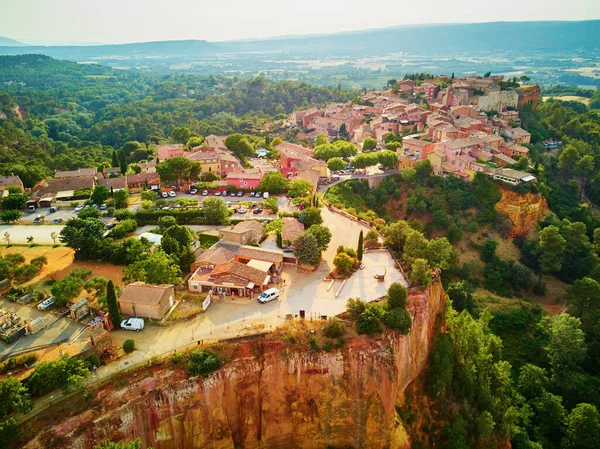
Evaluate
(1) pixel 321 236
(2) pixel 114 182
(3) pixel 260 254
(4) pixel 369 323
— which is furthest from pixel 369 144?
(4) pixel 369 323

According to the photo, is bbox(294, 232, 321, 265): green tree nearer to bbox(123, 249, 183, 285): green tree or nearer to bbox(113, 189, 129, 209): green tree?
bbox(123, 249, 183, 285): green tree

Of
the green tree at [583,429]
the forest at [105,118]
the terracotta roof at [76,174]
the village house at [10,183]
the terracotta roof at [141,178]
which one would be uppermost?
the village house at [10,183]

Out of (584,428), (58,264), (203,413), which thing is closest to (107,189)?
(58,264)

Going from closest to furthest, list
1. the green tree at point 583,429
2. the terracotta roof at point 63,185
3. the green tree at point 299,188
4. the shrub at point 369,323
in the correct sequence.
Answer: the shrub at point 369,323 < the green tree at point 583,429 < the green tree at point 299,188 < the terracotta roof at point 63,185

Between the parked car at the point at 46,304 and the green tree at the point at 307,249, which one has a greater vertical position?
the green tree at the point at 307,249

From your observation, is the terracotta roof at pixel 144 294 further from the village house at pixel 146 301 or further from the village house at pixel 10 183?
the village house at pixel 10 183

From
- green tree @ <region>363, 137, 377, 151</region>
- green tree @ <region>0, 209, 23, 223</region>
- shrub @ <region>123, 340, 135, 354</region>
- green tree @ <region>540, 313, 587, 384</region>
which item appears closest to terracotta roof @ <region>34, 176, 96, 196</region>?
green tree @ <region>0, 209, 23, 223</region>

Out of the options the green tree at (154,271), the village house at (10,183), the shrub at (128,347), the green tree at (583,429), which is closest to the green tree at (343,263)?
the green tree at (154,271)
